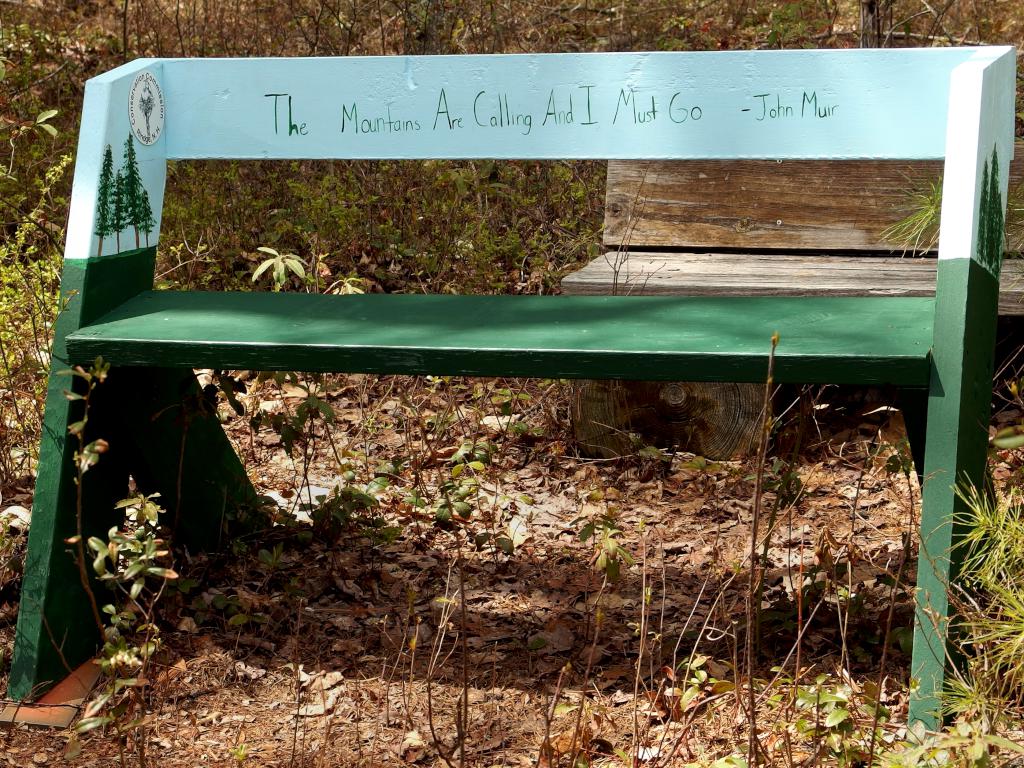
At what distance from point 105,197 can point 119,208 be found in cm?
5

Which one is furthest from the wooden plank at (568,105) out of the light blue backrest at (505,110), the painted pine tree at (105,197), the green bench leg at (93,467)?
the green bench leg at (93,467)

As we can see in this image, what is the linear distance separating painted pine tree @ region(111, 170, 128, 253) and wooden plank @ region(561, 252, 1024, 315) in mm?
1348

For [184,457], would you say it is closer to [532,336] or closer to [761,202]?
[532,336]

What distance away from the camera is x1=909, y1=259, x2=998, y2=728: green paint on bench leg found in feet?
6.21

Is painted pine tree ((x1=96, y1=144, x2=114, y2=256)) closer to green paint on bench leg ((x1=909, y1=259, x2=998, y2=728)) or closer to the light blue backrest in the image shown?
the light blue backrest

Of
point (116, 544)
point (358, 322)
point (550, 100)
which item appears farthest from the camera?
point (550, 100)

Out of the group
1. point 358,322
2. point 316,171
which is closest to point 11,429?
point 358,322

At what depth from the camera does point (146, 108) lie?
2564 millimetres

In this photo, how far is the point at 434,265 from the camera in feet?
15.0

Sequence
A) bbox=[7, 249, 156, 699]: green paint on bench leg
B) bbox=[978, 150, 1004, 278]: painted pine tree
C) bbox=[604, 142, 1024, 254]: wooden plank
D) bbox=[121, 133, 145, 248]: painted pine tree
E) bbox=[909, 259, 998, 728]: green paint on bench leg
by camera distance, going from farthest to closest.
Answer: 1. bbox=[604, 142, 1024, 254]: wooden plank
2. bbox=[121, 133, 145, 248]: painted pine tree
3. bbox=[7, 249, 156, 699]: green paint on bench leg
4. bbox=[978, 150, 1004, 278]: painted pine tree
5. bbox=[909, 259, 998, 728]: green paint on bench leg

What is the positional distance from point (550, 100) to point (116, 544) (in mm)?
1263

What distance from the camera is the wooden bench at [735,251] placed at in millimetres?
3434

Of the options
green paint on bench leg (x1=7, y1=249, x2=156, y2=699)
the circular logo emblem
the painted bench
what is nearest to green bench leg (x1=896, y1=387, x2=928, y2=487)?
the painted bench

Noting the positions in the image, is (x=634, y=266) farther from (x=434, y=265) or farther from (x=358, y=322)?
(x=358, y=322)
